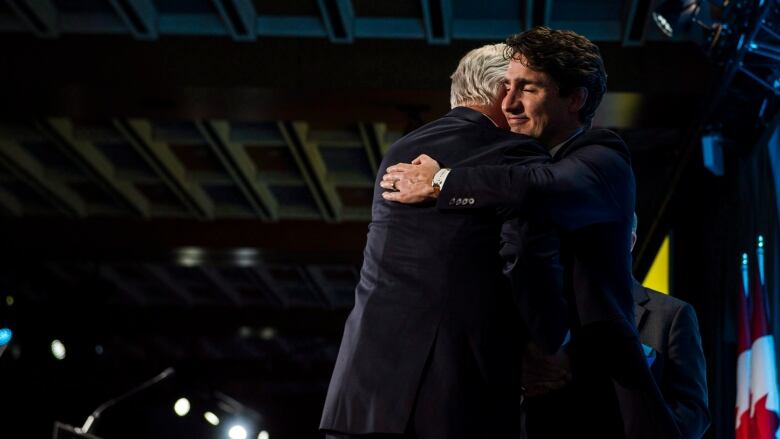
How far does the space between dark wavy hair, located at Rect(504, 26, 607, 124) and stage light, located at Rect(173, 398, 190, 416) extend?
805 centimetres

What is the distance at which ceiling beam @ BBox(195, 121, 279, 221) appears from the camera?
8414 millimetres

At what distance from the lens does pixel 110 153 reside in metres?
9.32

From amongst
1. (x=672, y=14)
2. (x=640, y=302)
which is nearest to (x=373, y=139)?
(x=672, y=14)

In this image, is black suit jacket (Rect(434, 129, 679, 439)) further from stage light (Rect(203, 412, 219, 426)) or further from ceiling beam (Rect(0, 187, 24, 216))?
ceiling beam (Rect(0, 187, 24, 216))

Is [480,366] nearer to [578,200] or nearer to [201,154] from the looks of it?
[578,200]

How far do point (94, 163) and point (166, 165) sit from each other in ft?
2.23

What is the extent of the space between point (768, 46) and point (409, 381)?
3.67 meters

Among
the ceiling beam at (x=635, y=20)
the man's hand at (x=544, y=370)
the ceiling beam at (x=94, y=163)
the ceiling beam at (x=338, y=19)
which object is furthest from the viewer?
the ceiling beam at (x=94, y=163)

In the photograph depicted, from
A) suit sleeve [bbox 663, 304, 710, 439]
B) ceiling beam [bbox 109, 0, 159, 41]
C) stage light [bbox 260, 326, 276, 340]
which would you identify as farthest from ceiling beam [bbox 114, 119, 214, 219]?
suit sleeve [bbox 663, 304, 710, 439]

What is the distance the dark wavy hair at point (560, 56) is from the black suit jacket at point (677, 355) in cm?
72

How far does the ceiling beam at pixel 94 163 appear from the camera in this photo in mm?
8625

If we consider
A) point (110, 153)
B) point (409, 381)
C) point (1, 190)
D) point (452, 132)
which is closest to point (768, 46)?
point (452, 132)

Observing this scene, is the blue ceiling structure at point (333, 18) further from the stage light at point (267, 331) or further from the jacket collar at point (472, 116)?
the stage light at point (267, 331)

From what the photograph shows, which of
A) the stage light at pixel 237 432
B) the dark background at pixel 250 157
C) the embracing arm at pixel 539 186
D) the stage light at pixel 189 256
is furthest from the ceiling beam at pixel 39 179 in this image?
the embracing arm at pixel 539 186
